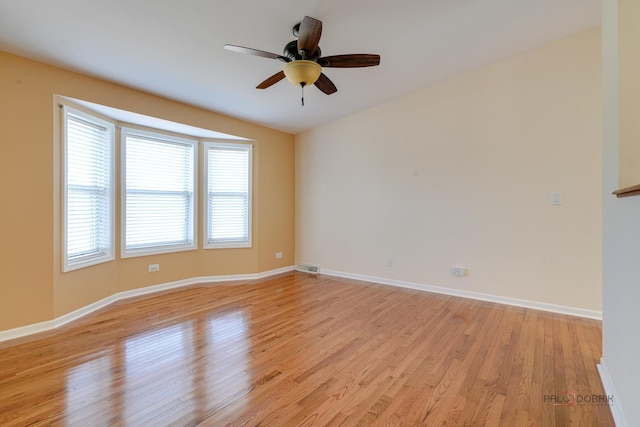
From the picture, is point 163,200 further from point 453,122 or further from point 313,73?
point 453,122

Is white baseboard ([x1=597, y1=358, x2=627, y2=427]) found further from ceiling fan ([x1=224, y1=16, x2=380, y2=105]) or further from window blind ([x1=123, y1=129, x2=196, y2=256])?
window blind ([x1=123, y1=129, x2=196, y2=256])

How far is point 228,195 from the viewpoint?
4.88 meters

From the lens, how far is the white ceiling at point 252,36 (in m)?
2.31

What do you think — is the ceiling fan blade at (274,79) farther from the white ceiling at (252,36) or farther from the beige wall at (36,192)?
the beige wall at (36,192)

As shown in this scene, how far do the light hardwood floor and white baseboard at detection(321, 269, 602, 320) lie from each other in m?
0.14

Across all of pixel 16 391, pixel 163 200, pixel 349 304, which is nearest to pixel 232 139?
pixel 163 200

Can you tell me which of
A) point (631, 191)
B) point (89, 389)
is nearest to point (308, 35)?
point (631, 191)

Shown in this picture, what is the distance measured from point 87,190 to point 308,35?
10.2ft

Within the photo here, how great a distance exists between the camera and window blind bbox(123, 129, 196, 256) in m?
3.97

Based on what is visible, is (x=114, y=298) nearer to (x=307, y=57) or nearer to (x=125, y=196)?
(x=125, y=196)

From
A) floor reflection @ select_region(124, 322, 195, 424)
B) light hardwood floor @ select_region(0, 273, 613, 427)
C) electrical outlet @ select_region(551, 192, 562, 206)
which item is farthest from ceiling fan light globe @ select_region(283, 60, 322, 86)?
electrical outlet @ select_region(551, 192, 562, 206)

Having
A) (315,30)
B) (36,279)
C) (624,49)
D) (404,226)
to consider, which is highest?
(315,30)

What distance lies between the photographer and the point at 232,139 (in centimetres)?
482

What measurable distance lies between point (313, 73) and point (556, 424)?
2.77 metres
